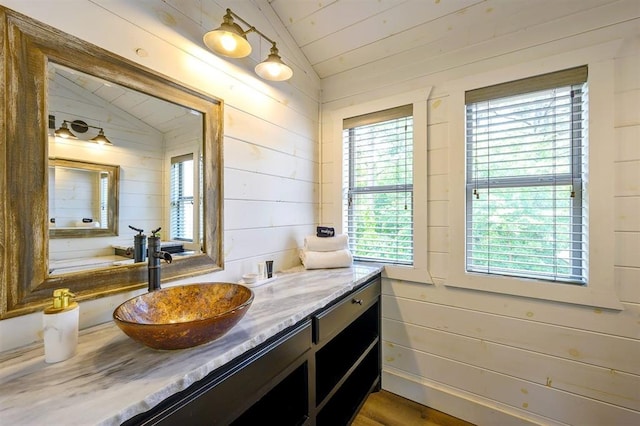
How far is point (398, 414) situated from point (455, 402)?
0.37 metres

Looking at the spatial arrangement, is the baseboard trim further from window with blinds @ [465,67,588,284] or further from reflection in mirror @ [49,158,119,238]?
reflection in mirror @ [49,158,119,238]

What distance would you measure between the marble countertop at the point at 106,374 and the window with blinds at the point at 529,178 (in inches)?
52.0

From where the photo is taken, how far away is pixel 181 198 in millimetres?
1302

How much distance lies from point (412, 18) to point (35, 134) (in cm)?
195

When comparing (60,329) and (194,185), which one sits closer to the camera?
(60,329)

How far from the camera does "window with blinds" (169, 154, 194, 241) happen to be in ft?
4.19

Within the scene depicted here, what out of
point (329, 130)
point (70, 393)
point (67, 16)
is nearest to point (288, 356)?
point (70, 393)

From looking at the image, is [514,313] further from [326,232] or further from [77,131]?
[77,131]

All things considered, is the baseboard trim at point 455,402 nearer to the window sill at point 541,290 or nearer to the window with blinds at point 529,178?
the window sill at point 541,290

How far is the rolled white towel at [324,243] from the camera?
1.92 m

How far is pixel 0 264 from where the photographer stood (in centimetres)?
80

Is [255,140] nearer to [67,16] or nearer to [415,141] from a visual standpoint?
[67,16]

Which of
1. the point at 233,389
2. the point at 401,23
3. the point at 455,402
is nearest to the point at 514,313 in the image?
the point at 455,402

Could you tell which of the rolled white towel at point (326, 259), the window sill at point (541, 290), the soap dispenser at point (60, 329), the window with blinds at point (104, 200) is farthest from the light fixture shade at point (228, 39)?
the window sill at point (541, 290)
